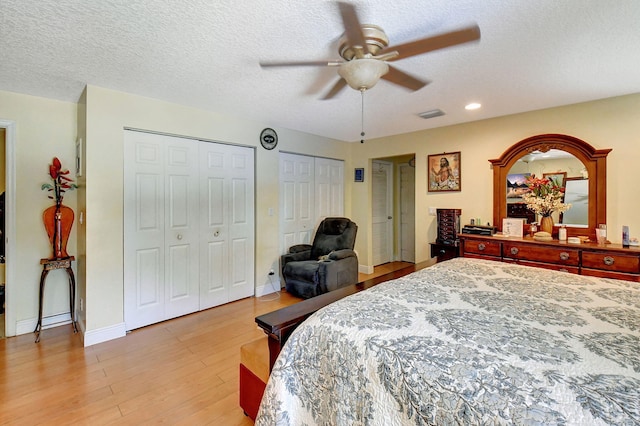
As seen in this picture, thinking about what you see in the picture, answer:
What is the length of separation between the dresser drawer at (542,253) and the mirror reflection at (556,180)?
476mm

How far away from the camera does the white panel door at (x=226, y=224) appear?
3.55 metres

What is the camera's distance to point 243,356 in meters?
1.83

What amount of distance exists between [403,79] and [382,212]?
354 centimetres

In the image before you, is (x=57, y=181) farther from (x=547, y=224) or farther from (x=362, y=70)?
(x=547, y=224)

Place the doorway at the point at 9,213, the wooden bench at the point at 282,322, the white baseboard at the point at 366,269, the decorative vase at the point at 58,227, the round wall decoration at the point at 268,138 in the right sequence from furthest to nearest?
the white baseboard at the point at 366,269 < the round wall decoration at the point at 268,138 < the decorative vase at the point at 58,227 < the doorway at the point at 9,213 < the wooden bench at the point at 282,322

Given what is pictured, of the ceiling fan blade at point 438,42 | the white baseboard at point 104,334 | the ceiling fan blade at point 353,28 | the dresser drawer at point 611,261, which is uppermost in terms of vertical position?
the ceiling fan blade at point 438,42

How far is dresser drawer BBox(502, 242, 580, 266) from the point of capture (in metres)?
2.97

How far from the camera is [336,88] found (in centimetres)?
271

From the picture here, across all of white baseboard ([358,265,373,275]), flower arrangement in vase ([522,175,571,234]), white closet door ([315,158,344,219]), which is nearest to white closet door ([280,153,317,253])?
white closet door ([315,158,344,219])

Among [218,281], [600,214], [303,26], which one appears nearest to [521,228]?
[600,214]

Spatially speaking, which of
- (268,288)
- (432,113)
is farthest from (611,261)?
(268,288)

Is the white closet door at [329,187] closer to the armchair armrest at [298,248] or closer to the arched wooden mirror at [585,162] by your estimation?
the armchair armrest at [298,248]

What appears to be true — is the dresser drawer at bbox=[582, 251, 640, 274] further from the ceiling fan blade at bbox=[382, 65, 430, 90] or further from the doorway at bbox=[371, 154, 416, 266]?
the doorway at bbox=[371, 154, 416, 266]

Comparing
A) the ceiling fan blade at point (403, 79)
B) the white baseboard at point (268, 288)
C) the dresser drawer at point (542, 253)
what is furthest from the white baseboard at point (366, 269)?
the ceiling fan blade at point (403, 79)
